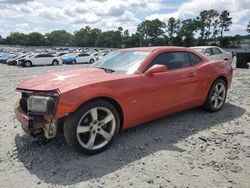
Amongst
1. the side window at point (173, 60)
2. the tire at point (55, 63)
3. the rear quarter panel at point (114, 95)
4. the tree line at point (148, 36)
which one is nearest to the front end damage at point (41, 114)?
the rear quarter panel at point (114, 95)

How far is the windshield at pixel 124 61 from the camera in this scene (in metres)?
4.61

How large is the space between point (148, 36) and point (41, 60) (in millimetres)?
98359

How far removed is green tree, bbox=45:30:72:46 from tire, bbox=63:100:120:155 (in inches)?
6081

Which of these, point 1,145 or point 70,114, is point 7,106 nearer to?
point 1,145

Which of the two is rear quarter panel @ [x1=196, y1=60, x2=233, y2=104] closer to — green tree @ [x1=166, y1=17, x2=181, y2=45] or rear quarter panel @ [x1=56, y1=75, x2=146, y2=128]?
rear quarter panel @ [x1=56, y1=75, x2=146, y2=128]

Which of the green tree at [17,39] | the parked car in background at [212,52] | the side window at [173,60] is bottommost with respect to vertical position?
the side window at [173,60]

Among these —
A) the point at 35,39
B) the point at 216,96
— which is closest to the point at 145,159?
the point at 216,96

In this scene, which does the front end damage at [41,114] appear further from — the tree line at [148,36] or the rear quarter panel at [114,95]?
the tree line at [148,36]

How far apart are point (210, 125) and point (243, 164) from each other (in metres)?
1.56

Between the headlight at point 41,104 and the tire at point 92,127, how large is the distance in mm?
277

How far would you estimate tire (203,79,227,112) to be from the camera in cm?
577

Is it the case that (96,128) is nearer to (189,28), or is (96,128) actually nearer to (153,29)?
(189,28)

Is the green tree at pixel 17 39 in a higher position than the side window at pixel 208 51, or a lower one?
higher

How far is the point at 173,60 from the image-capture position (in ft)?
16.8
